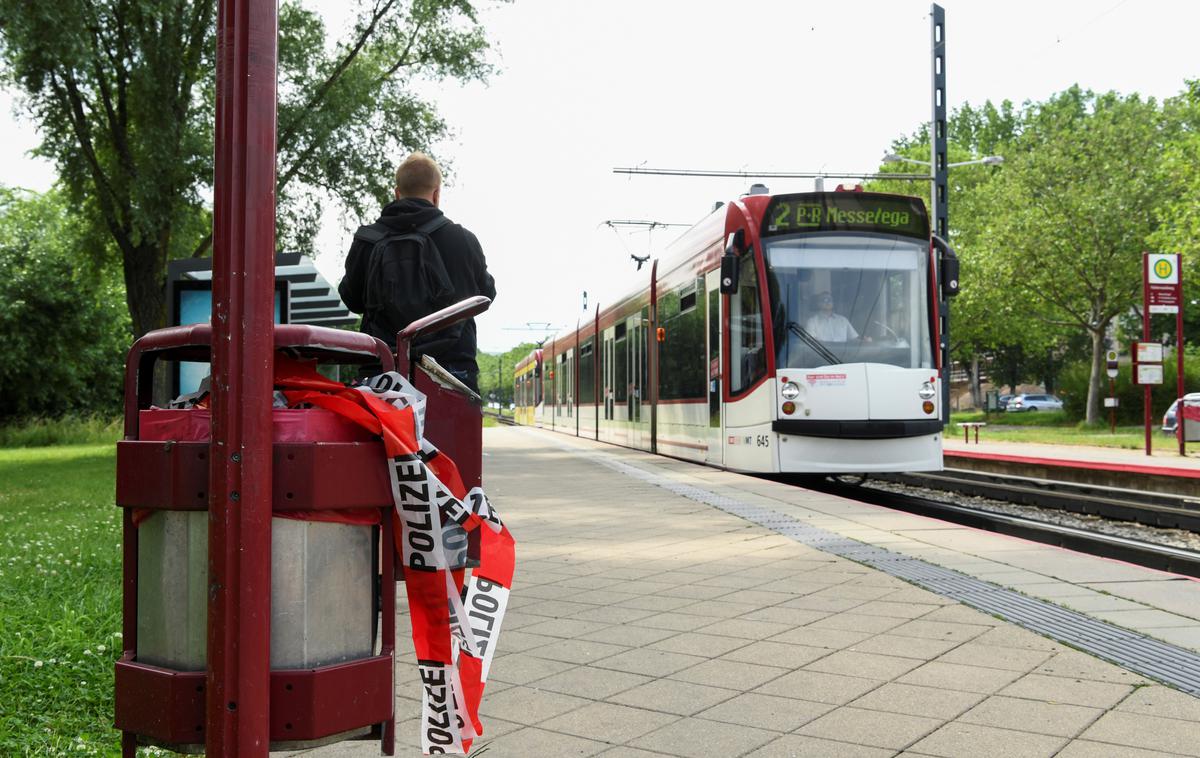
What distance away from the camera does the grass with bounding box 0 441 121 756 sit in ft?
10.7

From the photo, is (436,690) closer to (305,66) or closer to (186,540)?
(186,540)

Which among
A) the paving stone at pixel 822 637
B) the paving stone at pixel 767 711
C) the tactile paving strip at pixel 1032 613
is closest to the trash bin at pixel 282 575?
the paving stone at pixel 767 711

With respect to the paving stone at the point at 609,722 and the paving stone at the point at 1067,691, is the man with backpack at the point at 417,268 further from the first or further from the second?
the paving stone at the point at 1067,691

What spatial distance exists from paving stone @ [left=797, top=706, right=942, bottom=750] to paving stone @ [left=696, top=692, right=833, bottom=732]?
0.17 ft

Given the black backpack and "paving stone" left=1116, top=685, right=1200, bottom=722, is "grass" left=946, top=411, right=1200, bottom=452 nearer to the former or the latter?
"paving stone" left=1116, top=685, right=1200, bottom=722

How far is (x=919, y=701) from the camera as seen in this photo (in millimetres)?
3566

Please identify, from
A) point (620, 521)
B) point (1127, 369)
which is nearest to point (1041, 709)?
Result: point (620, 521)

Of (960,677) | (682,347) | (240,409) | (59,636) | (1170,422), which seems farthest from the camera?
(1170,422)

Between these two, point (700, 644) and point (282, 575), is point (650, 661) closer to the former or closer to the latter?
point (700, 644)

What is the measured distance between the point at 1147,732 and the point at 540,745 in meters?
1.82

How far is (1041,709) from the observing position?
11.3 feet

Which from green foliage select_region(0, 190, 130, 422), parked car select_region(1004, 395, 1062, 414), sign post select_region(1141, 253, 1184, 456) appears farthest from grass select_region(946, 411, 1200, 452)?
green foliage select_region(0, 190, 130, 422)

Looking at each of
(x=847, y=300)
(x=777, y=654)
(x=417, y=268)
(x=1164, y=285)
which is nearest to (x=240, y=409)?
(x=417, y=268)

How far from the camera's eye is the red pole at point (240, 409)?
1857 millimetres
